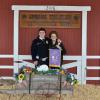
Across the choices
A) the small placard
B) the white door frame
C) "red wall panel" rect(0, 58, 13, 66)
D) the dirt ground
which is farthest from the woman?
the dirt ground

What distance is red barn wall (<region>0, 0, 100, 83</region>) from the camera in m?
13.9

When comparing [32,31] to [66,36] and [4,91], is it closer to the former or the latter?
[66,36]

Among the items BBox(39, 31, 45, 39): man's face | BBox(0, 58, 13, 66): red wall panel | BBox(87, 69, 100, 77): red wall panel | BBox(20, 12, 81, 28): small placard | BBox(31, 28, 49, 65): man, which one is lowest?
BBox(87, 69, 100, 77): red wall panel

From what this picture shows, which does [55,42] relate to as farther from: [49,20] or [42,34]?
[49,20]

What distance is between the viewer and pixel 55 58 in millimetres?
13180

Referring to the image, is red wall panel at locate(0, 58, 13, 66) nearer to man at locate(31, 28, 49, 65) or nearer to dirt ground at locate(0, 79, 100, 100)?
man at locate(31, 28, 49, 65)

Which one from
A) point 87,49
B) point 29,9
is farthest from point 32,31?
point 87,49

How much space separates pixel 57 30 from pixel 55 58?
103 cm

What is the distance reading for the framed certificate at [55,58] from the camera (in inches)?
517

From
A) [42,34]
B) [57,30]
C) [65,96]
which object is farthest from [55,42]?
[65,96]

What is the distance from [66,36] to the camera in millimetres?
14008

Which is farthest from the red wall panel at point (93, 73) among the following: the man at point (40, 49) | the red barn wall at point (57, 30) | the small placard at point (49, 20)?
the man at point (40, 49)

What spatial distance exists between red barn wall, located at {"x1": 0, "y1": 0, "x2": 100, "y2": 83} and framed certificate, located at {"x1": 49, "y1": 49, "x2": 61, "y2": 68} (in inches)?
34.8

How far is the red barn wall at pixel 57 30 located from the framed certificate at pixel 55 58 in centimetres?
88
